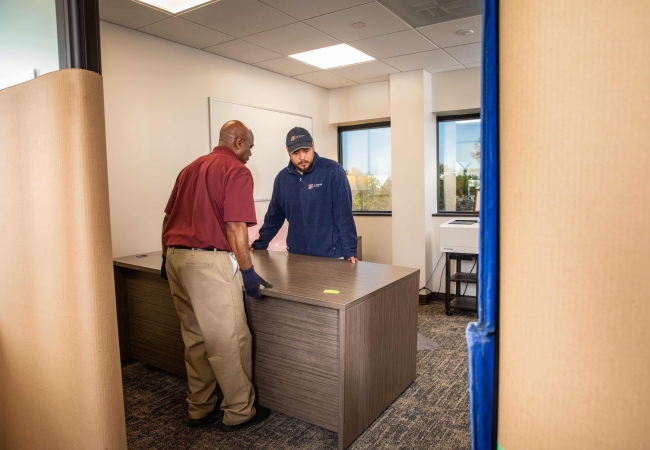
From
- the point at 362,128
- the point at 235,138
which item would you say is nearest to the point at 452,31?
the point at 235,138

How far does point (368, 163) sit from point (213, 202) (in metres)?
3.90

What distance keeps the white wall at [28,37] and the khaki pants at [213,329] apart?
1348mm

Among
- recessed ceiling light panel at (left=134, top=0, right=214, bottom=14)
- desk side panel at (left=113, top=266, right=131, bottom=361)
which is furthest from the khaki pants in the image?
recessed ceiling light panel at (left=134, top=0, right=214, bottom=14)

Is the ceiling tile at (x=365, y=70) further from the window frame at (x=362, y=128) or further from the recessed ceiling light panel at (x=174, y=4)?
the recessed ceiling light panel at (x=174, y=4)

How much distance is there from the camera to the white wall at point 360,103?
17.5 ft

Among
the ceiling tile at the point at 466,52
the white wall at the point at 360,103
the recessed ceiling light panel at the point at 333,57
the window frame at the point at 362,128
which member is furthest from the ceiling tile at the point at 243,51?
the window frame at the point at 362,128

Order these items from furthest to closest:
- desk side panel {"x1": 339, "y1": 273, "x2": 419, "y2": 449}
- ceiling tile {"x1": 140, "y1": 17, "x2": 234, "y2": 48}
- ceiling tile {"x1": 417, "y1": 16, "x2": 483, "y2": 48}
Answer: ceiling tile {"x1": 417, "y1": 16, "x2": 483, "y2": 48} → ceiling tile {"x1": 140, "y1": 17, "x2": 234, "y2": 48} → desk side panel {"x1": 339, "y1": 273, "x2": 419, "y2": 449}

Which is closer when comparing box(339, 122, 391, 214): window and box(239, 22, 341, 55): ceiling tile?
box(239, 22, 341, 55): ceiling tile

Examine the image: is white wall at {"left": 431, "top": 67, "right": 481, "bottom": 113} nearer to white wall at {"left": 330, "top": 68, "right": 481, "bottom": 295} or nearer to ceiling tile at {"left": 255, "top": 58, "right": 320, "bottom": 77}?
white wall at {"left": 330, "top": 68, "right": 481, "bottom": 295}

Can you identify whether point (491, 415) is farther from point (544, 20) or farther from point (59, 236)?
point (59, 236)

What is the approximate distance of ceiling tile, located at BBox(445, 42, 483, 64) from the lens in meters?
4.04

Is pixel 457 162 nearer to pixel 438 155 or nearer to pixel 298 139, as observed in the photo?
pixel 438 155

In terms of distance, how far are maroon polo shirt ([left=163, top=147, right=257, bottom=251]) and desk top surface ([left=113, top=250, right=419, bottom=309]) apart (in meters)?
0.40

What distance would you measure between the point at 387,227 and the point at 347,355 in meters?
3.63
